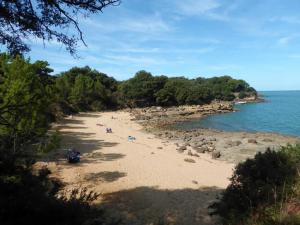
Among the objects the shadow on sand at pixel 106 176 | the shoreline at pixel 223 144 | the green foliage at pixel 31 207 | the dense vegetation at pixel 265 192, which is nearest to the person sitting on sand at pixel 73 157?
the shadow on sand at pixel 106 176

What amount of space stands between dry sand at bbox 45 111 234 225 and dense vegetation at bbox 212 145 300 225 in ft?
6.55

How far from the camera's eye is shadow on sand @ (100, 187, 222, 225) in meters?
13.2

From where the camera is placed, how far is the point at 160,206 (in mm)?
14617

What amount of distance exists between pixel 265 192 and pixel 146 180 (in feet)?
37.2

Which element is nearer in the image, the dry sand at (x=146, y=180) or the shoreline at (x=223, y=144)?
the dry sand at (x=146, y=180)

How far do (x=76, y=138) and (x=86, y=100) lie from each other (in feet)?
125

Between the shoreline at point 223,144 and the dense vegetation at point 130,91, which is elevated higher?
the dense vegetation at point 130,91

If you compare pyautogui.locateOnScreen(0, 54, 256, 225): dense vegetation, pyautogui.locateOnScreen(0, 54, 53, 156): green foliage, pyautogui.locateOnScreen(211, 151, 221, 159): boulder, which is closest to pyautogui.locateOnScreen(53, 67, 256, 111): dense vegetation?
pyautogui.locateOnScreen(0, 54, 256, 225): dense vegetation

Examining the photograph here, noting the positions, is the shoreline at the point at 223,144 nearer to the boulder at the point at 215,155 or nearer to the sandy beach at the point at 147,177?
the boulder at the point at 215,155

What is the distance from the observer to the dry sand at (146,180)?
13.9 m

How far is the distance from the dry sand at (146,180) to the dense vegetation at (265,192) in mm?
1995

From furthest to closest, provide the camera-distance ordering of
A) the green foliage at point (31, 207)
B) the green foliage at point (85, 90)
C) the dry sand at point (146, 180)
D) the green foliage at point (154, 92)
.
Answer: the green foliage at point (154, 92) < the green foliage at point (85, 90) < the dry sand at point (146, 180) < the green foliage at point (31, 207)

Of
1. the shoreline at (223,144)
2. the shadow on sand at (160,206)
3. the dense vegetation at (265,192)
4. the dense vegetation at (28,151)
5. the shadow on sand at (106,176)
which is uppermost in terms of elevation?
the dense vegetation at (28,151)

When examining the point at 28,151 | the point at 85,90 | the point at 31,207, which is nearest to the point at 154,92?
the point at 85,90
